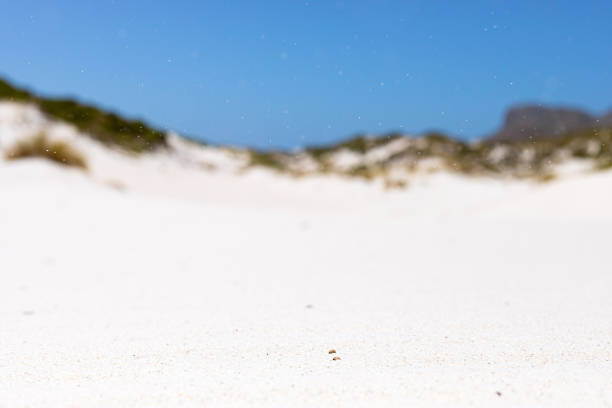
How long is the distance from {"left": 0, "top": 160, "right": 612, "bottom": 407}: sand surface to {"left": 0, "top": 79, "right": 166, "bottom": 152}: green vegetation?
11.1 meters

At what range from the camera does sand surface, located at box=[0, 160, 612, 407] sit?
132 centimetres

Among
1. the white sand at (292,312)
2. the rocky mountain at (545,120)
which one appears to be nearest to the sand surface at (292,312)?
the white sand at (292,312)

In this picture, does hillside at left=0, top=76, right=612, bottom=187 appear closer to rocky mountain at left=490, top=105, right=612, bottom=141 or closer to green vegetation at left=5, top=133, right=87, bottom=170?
green vegetation at left=5, top=133, right=87, bottom=170

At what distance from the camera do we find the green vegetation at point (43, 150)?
25.3 feet

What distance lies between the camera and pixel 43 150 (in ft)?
25.7

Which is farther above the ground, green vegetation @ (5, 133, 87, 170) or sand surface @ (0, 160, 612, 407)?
green vegetation @ (5, 133, 87, 170)

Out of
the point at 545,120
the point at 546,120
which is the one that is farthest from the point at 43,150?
the point at 546,120

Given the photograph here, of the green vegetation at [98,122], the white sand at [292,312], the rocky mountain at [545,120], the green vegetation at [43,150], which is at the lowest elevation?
the white sand at [292,312]

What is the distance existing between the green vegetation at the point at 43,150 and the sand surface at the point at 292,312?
287cm

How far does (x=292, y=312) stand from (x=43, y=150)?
737 centimetres

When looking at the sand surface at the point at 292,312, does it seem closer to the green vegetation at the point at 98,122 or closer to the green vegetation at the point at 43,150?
the green vegetation at the point at 43,150

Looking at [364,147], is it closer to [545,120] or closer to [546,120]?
[545,120]

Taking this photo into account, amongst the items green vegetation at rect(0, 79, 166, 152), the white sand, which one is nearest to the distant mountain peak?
green vegetation at rect(0, 79, 166, 152)

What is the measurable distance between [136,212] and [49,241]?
1504mm
